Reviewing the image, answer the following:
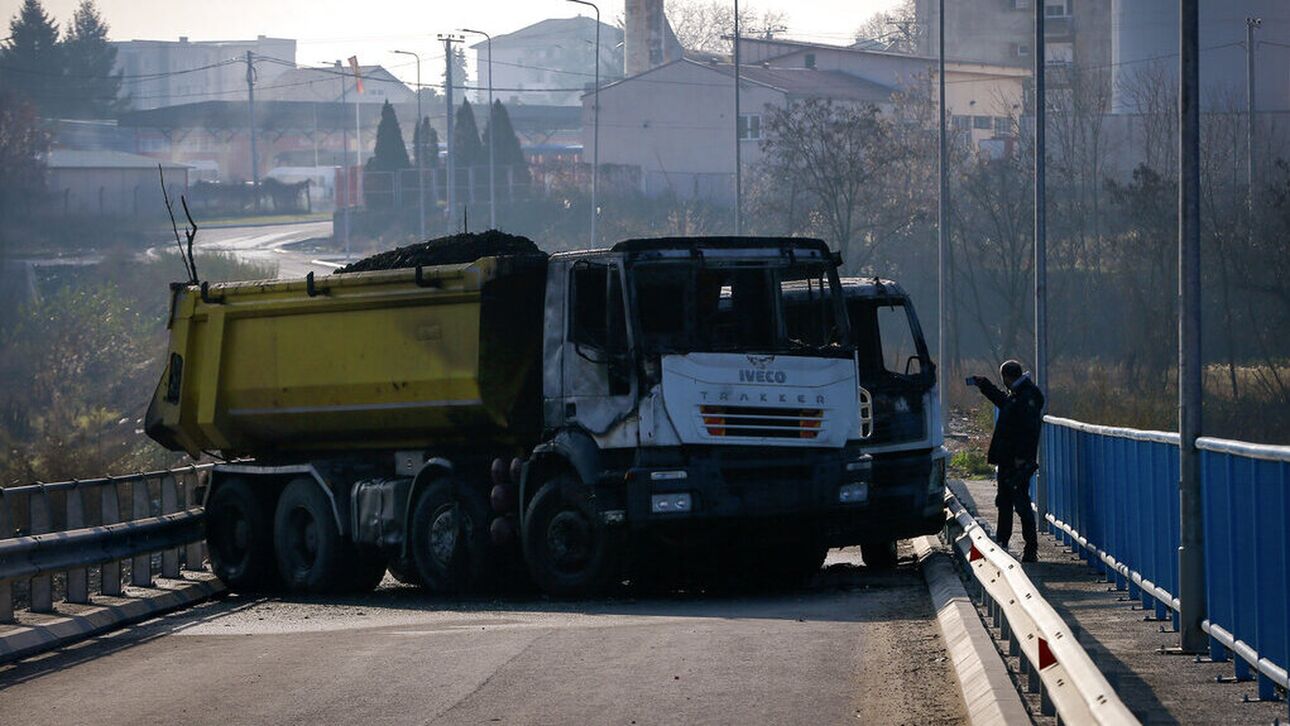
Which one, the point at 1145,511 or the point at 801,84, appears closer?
the point at 1145,511

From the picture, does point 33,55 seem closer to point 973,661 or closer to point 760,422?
point 760,422

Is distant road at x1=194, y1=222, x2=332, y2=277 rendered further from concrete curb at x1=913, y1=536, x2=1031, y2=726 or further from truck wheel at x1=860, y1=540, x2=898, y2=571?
concrete curb at x1=913, y1=536, x2=1031, y2=726

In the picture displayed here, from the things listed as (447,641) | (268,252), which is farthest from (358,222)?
(447,641)

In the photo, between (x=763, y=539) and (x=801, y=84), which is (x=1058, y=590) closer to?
(x=763, y=539)

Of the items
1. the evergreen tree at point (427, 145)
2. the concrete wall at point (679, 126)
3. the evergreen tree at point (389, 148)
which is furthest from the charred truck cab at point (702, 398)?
the evergreen tree at point (389, 148)

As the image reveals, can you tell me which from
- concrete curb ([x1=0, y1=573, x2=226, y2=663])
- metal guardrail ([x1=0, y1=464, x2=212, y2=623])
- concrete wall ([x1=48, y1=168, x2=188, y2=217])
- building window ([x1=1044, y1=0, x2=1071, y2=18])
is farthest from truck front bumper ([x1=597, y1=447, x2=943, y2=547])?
building window ([x1=1044, y1=0, x2=1071, y2=18])

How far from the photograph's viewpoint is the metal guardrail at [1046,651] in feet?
21.0

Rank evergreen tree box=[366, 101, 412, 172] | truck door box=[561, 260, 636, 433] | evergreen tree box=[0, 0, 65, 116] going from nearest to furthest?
truck door box=[561, 260, 636, 433]
evergreen tree box=[366, 101, 412, 172]
evergreen tree box=[0, 0, 65, 116]

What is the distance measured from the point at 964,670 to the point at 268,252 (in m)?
76.3

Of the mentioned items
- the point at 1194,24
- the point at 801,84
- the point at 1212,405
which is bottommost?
the point at 1212,405

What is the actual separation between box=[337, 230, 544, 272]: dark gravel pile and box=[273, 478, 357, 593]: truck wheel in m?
2.31

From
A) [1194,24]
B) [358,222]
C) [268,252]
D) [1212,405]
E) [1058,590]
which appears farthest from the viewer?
[358,222]

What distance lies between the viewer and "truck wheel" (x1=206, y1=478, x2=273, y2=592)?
18234mm

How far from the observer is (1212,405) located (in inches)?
1875
